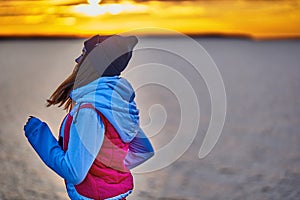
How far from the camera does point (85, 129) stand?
3.59ft

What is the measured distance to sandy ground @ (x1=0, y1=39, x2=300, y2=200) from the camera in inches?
107

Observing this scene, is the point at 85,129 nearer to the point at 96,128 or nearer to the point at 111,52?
the point at 96,128

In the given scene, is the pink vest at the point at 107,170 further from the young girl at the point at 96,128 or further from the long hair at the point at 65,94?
the long hair at the point at 65,94

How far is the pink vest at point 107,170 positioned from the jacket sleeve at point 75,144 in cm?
3

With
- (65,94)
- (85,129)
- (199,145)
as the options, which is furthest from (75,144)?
(199,145)

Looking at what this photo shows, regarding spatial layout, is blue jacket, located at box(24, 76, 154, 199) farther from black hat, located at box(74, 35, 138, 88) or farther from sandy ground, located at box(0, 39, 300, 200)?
sandy ground, located at box(0, 39, 300, 200)

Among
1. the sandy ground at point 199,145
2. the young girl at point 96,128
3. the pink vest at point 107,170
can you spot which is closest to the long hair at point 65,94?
the young girl at point 96,128

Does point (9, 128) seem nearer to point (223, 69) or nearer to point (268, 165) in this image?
point (268, 165)

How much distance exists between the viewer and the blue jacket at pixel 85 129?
1103 mm

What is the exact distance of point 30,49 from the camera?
445 inches

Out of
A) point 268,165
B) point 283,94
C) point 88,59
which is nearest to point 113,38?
point 88,59

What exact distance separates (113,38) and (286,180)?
201cm

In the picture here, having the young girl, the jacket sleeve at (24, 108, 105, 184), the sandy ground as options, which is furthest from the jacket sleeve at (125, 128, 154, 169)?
the sandy ground

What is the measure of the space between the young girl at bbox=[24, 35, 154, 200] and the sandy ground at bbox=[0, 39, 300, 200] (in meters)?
1.37
